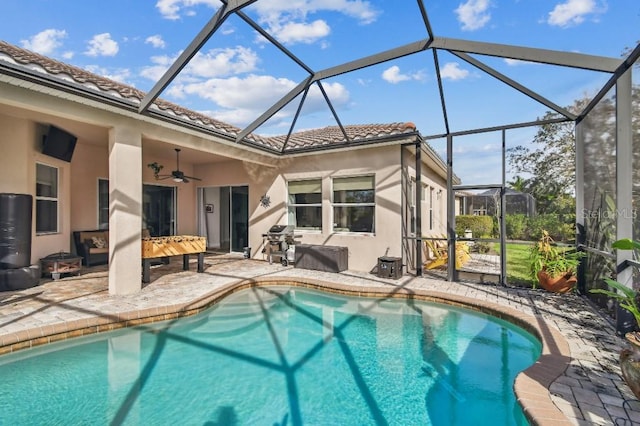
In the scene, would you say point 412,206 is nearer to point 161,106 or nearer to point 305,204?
point 305,204

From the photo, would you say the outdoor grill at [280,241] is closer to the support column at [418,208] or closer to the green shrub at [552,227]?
the support column at [418,208]

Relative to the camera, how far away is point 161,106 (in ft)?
22.9

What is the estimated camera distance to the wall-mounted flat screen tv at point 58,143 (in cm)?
795

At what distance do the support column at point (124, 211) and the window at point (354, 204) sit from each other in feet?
19.0

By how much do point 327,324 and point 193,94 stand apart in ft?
25.7

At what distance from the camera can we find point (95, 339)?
5.04m

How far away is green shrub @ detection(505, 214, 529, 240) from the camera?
8852 mm

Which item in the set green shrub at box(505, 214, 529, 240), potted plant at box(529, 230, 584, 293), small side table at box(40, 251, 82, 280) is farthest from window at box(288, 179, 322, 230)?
small side table at box(40, 251, 82, 280)

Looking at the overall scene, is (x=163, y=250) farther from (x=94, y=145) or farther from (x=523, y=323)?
(x=523, y=323)

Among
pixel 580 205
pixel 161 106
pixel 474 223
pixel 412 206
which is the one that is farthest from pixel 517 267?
pixel 161 106

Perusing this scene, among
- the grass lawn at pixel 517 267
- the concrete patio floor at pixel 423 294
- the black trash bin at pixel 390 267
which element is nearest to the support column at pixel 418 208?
the concrete patio floor at pixel 423 294

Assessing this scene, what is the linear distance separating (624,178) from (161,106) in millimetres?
8838

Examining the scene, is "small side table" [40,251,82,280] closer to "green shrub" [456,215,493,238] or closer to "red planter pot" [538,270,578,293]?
"red planter pot" [538,270,578,293]

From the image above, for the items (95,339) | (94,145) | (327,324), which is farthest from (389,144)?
(94,145)
